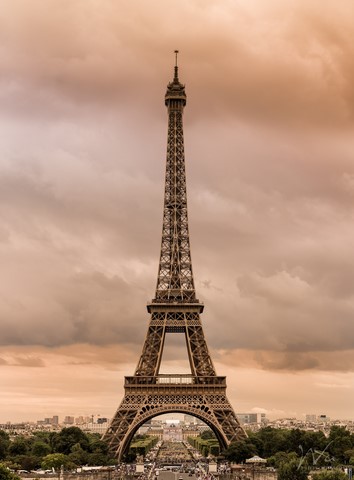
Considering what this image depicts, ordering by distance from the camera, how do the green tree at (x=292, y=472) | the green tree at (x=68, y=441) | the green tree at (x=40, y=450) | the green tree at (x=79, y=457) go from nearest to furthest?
the green tree at (x=292, y=472)
the green tree at (x=79, y=457)
the green tree at (x=40, y=450)
the green tree at (x=68, y=441)

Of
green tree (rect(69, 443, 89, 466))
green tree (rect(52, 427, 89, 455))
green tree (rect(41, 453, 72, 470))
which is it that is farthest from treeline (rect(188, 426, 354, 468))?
green tree (rect(41, 453, 72, 470))

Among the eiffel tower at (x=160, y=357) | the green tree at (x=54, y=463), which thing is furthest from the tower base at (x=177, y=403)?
the green tree at (x=54, y=463)

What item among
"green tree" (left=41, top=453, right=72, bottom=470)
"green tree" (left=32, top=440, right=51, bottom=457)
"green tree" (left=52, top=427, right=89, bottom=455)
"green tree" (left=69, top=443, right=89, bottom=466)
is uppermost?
"green tree" (left=52, top=427, right=89, bottom=455)

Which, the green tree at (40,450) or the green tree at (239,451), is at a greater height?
the green tree at (40,450)

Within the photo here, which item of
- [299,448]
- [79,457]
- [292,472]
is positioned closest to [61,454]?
[79,457]

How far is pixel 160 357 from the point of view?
382 feet

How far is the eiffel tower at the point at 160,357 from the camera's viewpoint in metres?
113

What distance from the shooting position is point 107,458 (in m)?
108

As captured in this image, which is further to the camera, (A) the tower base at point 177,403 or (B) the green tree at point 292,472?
(A) the tower base at point 177,403

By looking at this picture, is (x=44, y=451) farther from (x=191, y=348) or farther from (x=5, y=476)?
(x=5, y=476)

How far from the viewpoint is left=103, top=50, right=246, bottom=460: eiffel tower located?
113 metres

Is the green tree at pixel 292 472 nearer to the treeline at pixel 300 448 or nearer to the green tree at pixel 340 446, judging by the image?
the treeline at pixel 300 448

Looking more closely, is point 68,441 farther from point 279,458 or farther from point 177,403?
point 279,458

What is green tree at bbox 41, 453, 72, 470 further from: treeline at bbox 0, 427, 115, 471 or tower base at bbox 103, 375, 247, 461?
tower base at bbox 103, 375, 247, 461
